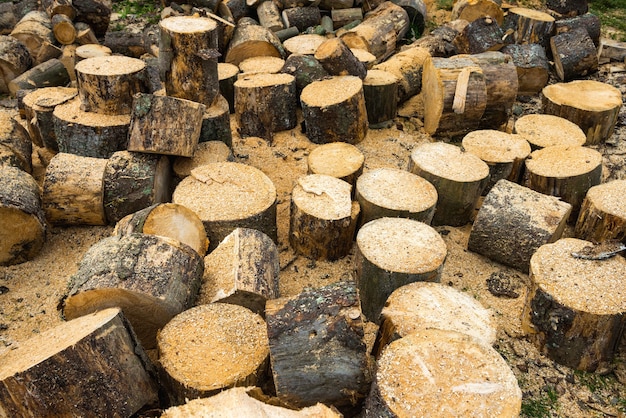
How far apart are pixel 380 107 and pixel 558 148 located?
5.97 feet

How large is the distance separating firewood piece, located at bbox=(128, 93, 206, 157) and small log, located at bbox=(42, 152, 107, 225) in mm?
326

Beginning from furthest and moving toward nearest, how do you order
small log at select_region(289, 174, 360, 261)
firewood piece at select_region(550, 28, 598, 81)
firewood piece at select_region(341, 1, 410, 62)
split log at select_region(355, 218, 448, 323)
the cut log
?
firewood piece at select_region(341, 1, 410, 62), firewood piece at select_region(550, 28, 598, 81), small log at select_region(289, 174, 360, 261), split log at select_region(355, 218, 448, 323), the cut log

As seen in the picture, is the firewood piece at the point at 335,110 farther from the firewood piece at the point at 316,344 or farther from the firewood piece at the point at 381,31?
the firewood piece at the point at 316,344

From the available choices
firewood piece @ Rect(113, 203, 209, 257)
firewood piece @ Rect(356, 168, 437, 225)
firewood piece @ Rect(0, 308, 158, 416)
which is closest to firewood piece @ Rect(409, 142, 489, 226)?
firewood piece @ Rect(356, 168, 437, 225)

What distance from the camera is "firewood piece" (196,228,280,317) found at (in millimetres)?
2734

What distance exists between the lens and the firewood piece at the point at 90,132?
3.75m

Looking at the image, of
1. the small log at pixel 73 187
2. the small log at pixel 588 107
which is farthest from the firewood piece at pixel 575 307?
the small log at pixel 73 187

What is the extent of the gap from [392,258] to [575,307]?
101 centimetres

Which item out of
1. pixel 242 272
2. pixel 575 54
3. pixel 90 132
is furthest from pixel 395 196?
pixel 575 54

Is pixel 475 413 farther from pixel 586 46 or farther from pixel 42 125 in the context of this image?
pixel 586 46

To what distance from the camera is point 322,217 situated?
132 inches

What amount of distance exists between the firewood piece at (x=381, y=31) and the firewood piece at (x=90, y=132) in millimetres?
3205

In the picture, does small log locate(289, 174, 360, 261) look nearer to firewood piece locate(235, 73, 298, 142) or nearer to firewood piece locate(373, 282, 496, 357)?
firewood piece locate(373, 282, 496, 357)

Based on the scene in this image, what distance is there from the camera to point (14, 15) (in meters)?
6.80
